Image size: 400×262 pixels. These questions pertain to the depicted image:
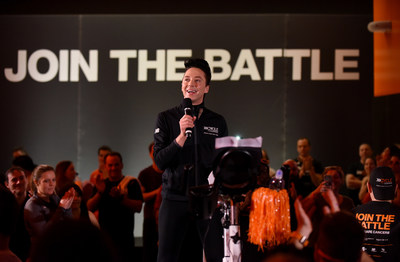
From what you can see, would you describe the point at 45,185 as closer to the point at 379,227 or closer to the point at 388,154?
the point at 379,227

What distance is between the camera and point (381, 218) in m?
3.20

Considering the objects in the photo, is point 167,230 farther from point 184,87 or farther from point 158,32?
point 158,32

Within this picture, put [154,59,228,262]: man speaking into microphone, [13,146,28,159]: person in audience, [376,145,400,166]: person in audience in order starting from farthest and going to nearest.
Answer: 1. [13,146,28,159]: person in audience
2. [376,145,400,166]: person in audience
3. [154,59,228,262]: man speaking into microphone

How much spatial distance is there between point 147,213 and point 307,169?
2108mm

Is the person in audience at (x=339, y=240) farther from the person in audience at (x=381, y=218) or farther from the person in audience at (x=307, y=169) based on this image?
the person in audience at (x=307, y=169)

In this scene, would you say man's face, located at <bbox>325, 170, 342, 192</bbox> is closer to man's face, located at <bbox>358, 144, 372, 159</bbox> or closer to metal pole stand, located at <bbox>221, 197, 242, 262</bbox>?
man's face, located at <bbox>358, 144, 372, 159</bbox>

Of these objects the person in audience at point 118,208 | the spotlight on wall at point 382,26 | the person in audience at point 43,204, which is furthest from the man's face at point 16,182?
the spotlight on wall at point 382,26

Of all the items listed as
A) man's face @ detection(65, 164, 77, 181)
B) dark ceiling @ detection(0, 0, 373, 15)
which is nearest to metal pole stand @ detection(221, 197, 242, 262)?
man's face @ detection(65, 164, 77, 181)

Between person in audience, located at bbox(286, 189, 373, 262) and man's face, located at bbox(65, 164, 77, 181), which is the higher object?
person in audience, located at bbox(286, 189, 373, 262)

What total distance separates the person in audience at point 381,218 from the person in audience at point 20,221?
7.38 ft

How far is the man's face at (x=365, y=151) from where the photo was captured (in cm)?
716

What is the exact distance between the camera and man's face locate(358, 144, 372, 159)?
7164 mm

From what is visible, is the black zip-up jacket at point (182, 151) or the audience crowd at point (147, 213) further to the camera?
the black zip-up jacket at point (182, 151)

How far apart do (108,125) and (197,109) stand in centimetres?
488
